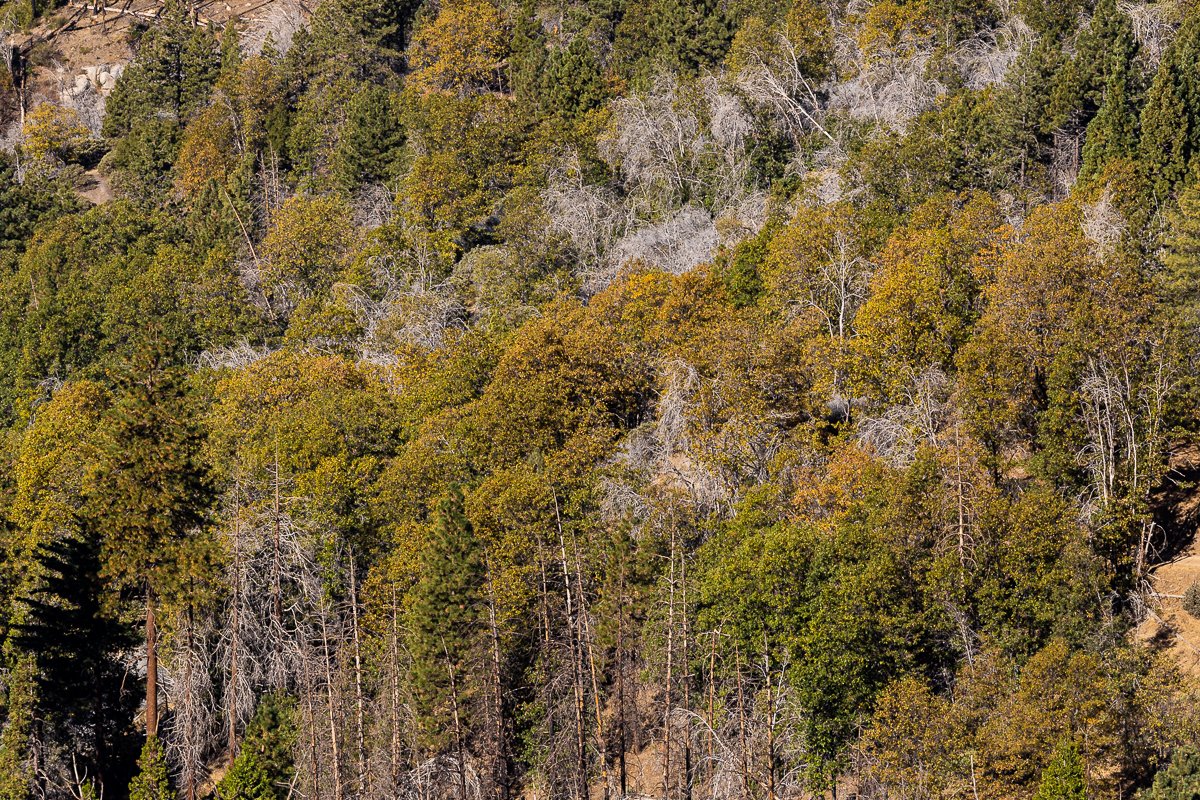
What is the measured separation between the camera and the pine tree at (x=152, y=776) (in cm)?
5438

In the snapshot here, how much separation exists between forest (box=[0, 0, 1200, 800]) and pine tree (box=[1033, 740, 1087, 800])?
0.30ft

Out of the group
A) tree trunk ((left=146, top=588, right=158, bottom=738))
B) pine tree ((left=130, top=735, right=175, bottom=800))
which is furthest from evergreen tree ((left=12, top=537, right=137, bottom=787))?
pine tree ((left=130, top=735, right=175, bottom=800))

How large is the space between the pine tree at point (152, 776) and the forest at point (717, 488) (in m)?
0.11

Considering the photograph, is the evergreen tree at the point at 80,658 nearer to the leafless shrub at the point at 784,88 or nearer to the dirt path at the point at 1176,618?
the dirt path at the point at 1176,618

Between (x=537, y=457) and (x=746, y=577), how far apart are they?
1458cm

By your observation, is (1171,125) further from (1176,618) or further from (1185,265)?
(1176,618)

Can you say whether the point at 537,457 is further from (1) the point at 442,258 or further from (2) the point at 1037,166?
(1) the point at 442,258

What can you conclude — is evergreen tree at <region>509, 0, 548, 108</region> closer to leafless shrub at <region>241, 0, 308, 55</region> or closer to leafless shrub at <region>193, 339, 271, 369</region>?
leafless shrub at <region>241, 0, 308, 55</region>

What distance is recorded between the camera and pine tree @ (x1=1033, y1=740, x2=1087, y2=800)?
44656mm

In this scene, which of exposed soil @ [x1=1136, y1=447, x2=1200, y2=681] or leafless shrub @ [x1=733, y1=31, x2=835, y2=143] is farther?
leafless shrub @ [x1=733, y1=31, x2=835, y2=143]

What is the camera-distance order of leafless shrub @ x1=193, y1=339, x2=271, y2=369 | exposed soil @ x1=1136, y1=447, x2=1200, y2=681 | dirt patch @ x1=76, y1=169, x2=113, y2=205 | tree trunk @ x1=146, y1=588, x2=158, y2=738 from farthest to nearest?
dirt patch @ x1=76, y1=169, x2=113, y2=205 → leafless shrub @ x1=193, y1=339, x2=271, y2=369 → tree trunk @ x1=146, y1=588, x2=158, y2=738 → exposed soil @ x1=1136, y1=447, x2=1200, y2=681

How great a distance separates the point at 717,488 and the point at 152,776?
24.0 m

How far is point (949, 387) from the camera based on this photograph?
6019 centimetres

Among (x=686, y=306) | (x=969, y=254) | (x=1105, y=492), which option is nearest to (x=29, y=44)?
(x=686, y=306)
